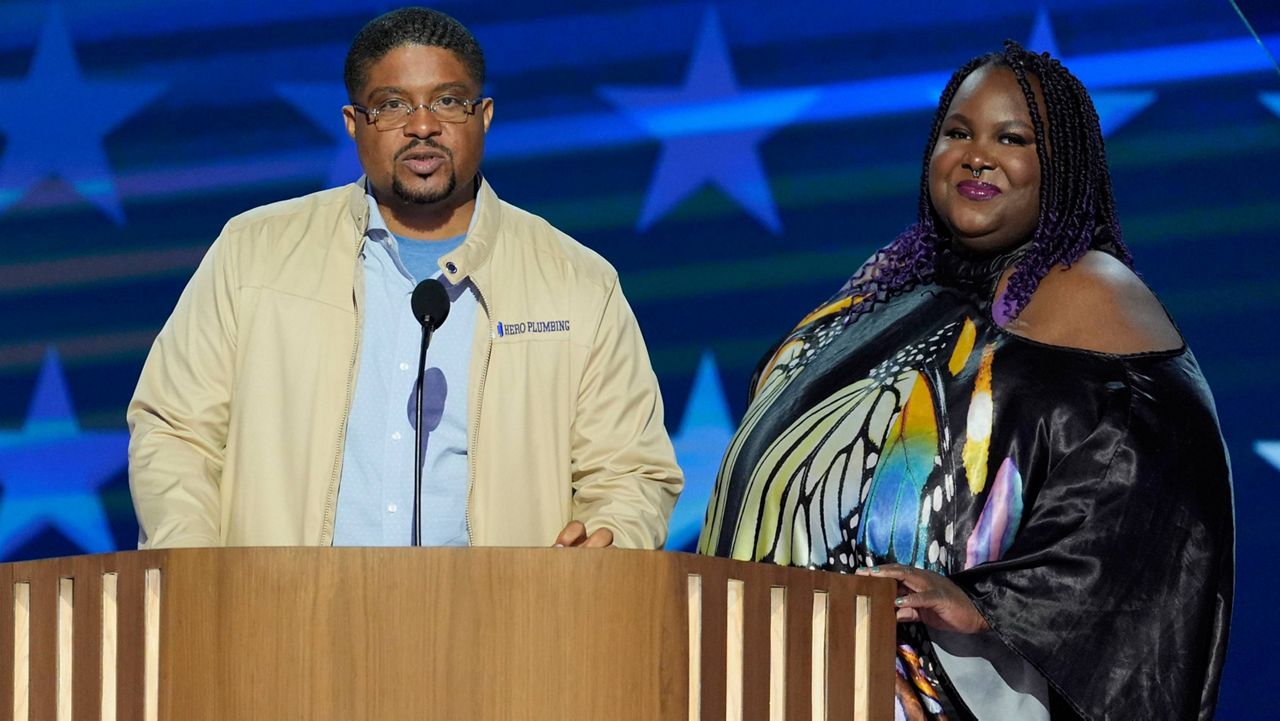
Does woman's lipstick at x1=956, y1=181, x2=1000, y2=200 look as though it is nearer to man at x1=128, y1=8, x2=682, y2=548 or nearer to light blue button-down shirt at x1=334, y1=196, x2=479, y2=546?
man at x1=128, y1=8, x2=682, y2=548

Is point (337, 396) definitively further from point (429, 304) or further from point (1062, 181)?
point (1062, 181)

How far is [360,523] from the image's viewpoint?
3125mm

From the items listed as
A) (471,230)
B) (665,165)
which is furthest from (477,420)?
(665,165)

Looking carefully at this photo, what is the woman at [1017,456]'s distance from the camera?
2.92m

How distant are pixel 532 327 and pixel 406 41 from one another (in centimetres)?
54

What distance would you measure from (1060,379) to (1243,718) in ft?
5.40

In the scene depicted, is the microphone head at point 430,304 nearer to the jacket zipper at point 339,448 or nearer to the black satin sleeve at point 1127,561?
the jacket zipper at point 339,448

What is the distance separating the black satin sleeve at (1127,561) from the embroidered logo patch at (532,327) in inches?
32.2

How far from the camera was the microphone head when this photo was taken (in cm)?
286

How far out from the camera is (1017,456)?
3.04m

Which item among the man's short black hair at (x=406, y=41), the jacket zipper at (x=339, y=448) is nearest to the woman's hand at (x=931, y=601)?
the jacket zipper at (x=339, y=448)

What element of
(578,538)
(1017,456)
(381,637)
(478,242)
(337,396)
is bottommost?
(381,637)

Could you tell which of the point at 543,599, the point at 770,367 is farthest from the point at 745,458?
the point at 543,599

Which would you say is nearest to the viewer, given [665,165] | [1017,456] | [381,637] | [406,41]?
[381,637]
